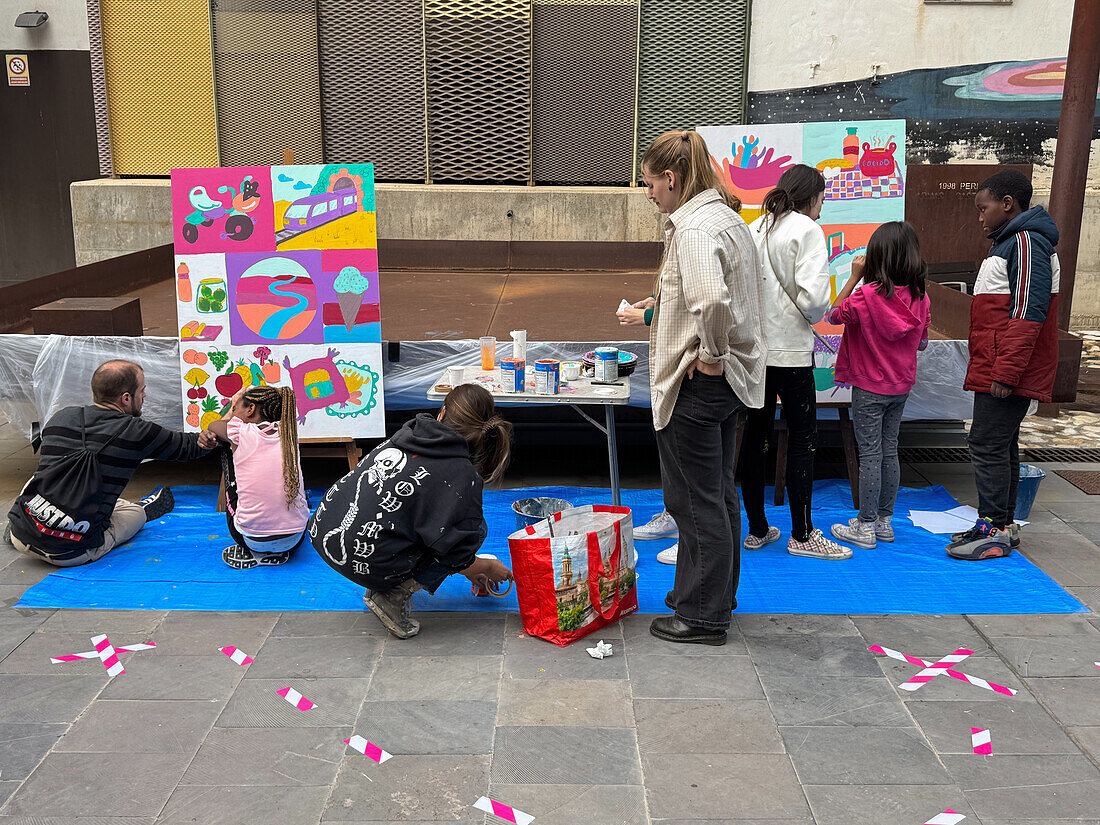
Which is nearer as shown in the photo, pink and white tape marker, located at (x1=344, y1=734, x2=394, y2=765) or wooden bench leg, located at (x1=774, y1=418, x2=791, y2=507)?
pink and white tape marker, located at (x1=344, y1=734, x2=394, y2=765)

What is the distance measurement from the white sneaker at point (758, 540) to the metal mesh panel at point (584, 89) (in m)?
6.80

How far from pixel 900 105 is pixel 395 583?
8.97 meters

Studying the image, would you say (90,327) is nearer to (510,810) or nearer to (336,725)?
(336,725)

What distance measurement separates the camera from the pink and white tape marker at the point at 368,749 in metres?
3.03

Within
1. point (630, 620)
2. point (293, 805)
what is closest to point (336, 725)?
point (293, 805)

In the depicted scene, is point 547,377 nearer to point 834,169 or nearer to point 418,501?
point 418,501

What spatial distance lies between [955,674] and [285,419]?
9.63ft

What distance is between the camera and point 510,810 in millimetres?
2779

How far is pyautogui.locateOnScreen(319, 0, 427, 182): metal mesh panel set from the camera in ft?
34.2

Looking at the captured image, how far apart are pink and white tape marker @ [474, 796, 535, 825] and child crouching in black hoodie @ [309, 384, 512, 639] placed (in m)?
1.01

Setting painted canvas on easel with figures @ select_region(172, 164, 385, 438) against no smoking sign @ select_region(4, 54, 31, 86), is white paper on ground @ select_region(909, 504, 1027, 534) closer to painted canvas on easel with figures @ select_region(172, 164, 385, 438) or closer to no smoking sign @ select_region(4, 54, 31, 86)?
painted canvas on easel with figures @ select_region(172, 164, 385, 438)

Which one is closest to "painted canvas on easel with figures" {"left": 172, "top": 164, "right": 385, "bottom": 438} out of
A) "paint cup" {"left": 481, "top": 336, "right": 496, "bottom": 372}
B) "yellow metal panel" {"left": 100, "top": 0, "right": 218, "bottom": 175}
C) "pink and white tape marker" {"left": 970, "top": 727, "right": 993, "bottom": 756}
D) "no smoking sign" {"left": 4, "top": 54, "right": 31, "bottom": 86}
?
"paint cup" {"left": 481, "top": 336, "right": 496, "bottom": 372}

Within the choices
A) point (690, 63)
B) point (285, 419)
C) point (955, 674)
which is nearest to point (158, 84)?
point (690, 63)

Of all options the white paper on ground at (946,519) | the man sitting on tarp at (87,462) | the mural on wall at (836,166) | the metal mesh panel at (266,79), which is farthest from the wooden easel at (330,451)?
the metal mesh panel at (266,79)
